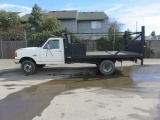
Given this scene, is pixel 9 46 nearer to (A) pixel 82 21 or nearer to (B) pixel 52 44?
(B) pixel 52 44

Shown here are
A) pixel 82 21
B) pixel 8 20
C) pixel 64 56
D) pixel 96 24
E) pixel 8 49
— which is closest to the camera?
pixel 64 56

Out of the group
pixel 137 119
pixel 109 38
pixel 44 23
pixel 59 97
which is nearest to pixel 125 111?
pixel 137 119

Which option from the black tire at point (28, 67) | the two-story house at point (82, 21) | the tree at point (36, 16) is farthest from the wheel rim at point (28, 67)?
the two-story house at point (82, 21)

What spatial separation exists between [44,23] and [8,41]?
10251 millimetres

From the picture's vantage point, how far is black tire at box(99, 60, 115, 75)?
1342 cm

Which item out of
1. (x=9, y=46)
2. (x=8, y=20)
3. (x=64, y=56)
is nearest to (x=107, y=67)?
(x=64, y=56)

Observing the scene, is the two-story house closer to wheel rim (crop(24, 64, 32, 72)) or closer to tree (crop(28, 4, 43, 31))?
tree (crop(28, 4, 43, 31))

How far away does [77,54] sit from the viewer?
13.2m

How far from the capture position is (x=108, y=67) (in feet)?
44.4

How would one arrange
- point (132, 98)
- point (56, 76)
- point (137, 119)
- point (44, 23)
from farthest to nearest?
1. point (44, 23)
2. point (56, 76)
3. point (132, 98)
4. point (137, 119)

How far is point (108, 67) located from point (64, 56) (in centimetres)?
234

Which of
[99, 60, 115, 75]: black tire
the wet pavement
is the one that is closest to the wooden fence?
the wet pavement

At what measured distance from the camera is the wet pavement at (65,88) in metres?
6.98

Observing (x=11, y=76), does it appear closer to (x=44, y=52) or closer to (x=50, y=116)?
(x=44, y=52)
